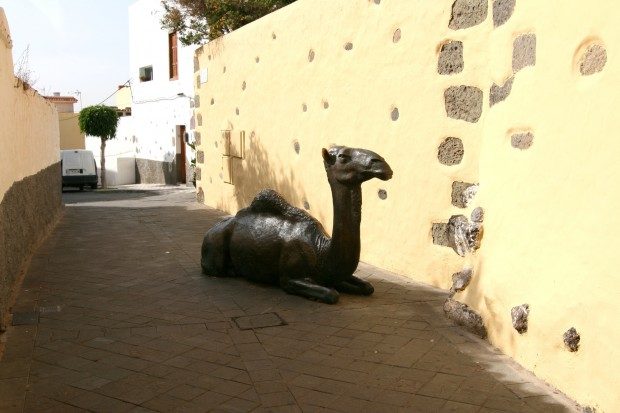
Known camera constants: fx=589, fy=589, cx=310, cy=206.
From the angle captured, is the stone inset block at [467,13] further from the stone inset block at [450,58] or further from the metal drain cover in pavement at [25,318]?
the metal drain cover in pavement at [25,318]

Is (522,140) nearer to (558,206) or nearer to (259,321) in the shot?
(558,206)

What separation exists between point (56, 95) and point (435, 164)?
3422 cm

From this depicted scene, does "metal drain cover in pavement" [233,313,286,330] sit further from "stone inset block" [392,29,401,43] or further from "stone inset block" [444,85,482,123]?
"stone inset block" [392,29,401,43]

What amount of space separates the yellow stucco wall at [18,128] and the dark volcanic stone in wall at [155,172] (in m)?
10.7

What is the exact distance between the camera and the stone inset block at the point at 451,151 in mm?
5449

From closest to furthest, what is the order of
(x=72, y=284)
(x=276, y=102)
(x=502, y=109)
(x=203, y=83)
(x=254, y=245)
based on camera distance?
1. (x=502, y=109)
2. (x=254, y=245)
3. (x=72, y=284)
4. (x=276, y=102)
5. (x=203, y=83)

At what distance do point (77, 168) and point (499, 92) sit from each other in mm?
18145

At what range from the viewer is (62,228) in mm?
9688

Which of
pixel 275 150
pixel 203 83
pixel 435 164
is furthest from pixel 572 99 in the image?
pixel 203 83

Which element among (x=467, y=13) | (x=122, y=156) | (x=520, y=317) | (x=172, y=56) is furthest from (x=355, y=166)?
(x=122, y=156)

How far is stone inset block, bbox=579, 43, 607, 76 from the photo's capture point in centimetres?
327

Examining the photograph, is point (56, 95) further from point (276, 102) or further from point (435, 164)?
point (435, 164)

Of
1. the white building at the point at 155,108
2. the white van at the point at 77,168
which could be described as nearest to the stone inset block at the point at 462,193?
the white building at the point at 155,108

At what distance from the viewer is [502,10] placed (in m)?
4.40
